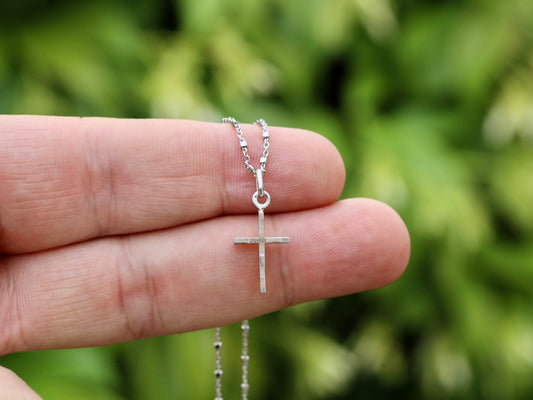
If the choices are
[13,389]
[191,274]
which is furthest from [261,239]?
[13,389]

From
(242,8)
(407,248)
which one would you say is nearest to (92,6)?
(242,8)

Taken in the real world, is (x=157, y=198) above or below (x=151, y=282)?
above

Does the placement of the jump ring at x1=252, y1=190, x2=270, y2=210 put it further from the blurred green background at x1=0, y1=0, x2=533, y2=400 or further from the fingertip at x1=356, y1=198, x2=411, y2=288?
the blurred green background at x1=0, y1=0, x2=533, y2=400

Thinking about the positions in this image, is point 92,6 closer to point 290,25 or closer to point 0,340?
point 290,25

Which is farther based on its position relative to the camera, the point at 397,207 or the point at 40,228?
the point at 397,207

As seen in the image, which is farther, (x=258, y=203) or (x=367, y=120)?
(x=367, y=120)

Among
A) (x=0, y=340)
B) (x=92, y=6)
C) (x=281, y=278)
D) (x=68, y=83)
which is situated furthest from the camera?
(x=92, y=6)

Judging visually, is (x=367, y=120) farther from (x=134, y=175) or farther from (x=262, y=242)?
(x=134, y=175)
